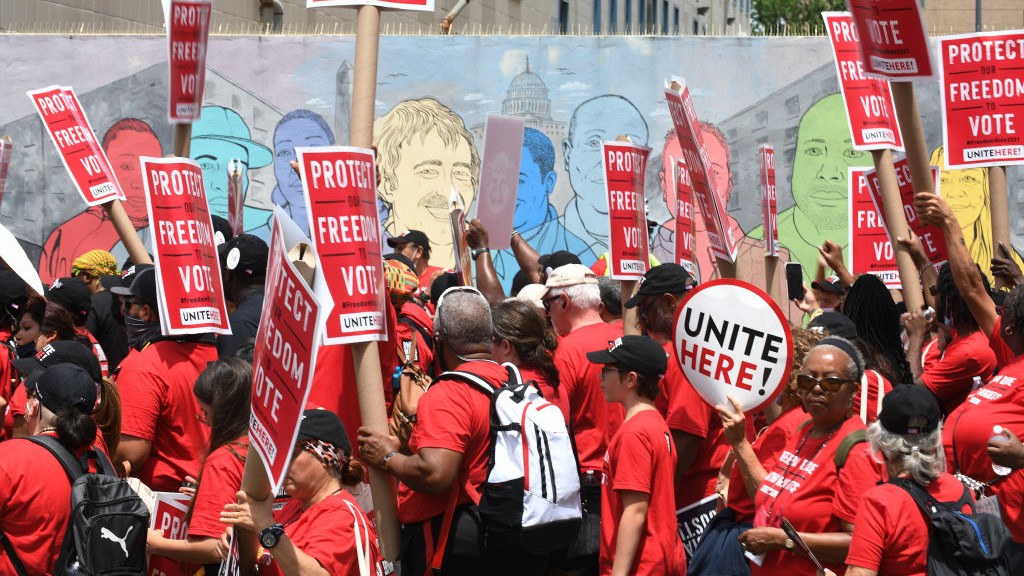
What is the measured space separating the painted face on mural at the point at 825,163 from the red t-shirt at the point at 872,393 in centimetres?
1028

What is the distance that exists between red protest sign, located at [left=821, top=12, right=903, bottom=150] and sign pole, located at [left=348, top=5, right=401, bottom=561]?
2.91m

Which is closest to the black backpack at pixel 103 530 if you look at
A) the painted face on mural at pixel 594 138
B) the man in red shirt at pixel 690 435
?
the man in red shirt at pixel 690 435

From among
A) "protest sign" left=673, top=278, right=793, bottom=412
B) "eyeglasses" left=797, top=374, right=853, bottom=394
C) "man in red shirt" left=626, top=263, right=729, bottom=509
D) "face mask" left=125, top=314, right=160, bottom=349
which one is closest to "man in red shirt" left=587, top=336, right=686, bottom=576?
"protest sign" left=673, top=278, right=793, bottom=412

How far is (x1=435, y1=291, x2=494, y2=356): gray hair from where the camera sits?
18.0ft

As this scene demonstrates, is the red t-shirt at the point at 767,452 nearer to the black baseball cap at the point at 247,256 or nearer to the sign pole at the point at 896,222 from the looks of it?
the sign pole at the point at 896,222

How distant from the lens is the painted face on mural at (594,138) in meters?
16.4

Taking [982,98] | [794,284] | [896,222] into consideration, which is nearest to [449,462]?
[896,222]

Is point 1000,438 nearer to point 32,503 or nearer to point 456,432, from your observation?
point 456,432

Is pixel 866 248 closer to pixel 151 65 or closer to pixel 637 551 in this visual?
pixel 637 551

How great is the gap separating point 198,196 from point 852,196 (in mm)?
4563

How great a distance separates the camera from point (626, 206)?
26.8ft

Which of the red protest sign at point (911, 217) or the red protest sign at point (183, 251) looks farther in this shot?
the red protest sign at point (911, 217)

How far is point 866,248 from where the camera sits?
8844 mm

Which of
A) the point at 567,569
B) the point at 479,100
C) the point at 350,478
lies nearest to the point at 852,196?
the point at 567,569
